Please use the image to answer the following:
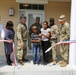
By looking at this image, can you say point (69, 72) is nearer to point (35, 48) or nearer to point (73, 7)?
point (35, 48)

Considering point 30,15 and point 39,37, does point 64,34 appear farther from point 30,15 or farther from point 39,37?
point 30,15

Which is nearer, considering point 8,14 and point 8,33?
point 8,33

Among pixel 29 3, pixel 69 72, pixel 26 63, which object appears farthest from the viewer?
pixel 29 3

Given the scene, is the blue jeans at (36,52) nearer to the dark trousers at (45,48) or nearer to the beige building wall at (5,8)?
the dark trousers at (45,48)

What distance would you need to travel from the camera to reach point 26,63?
30.7 ft

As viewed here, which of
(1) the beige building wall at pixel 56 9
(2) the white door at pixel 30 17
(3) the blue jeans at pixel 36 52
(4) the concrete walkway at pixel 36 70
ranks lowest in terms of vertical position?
(4) the concrete walkway at pixel 36 70

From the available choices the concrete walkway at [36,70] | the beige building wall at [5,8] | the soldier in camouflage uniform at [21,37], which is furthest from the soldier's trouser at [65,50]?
the beige building wall at [5,8]

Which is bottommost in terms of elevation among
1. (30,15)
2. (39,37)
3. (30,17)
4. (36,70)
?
(36,70)

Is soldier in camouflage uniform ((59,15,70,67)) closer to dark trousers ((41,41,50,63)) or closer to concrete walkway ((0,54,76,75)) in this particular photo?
concrete walkway ((0,54,76,75))

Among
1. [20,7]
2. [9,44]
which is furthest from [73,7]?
[20,7]

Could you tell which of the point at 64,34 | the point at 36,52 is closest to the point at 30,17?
the point at 36,52

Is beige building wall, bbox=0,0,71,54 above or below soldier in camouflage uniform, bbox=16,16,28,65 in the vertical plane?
above

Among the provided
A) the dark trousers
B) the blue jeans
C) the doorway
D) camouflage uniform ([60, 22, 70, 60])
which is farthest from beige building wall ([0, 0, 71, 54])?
camouflage uniform ([60, 22, 70, 60])

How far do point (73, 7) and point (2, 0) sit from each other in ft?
14.3
